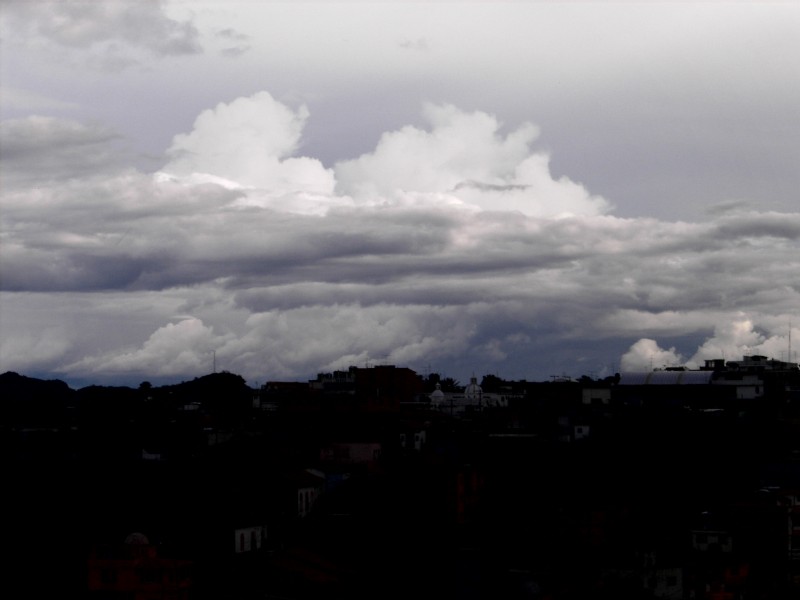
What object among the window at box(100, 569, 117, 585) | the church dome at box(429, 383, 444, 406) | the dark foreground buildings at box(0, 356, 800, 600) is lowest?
the window at box(100, 569, 117, 585)

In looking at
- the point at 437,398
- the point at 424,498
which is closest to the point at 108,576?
the point at 424,498

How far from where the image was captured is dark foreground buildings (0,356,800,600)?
58.8 metres

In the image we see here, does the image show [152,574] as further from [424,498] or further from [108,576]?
[424,498]

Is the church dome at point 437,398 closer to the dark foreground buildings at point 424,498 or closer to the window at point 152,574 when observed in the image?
the dark foreground buildings at point 424,498

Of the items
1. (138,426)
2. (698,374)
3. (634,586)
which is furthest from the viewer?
(698,374)

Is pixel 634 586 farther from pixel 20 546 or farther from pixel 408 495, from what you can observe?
pixel 20 546

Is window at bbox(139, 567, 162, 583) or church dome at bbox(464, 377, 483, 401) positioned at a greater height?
church dome at bbox(464, 377, 483, 401)

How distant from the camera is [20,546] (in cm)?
7000

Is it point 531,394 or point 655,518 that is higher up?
point 531,394

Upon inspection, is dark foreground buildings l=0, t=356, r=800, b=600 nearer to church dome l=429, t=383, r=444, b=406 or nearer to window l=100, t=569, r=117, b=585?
window l=100, t=569, r=117, b=585

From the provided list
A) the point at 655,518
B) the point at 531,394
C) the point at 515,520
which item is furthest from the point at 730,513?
the point at 531,394

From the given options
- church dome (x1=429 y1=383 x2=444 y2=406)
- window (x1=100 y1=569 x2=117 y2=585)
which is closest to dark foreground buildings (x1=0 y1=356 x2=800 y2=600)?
window (x1=100 y1=569 x2=117 y2=585)

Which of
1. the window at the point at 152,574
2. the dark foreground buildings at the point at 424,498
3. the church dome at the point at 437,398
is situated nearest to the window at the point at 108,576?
the dark foreground buildings at the point at 424,498

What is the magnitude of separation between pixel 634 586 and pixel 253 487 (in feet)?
92.5
